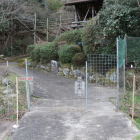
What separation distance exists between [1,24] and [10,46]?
3.11 meters

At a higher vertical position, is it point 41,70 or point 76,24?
point 76,24

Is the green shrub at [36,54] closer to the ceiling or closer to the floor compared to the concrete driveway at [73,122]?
closer to the ceiling

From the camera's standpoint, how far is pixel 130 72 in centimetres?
888

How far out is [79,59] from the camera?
11.0 m

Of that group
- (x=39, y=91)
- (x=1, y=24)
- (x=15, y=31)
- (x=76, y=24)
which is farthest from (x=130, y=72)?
(x=15, y=31)

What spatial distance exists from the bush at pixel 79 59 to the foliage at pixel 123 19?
2.11m

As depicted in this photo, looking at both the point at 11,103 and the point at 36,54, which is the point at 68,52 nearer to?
the point at 36,54

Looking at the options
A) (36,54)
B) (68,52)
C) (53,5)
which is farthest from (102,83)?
(53,5)

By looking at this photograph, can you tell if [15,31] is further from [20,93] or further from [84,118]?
[84,118]

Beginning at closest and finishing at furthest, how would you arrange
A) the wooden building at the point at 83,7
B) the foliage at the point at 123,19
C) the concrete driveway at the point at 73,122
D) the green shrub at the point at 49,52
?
the concrete driveway at the point at 73,122 → the foliage at the point at 123,19 → the green shrub at the point at 49,52 → the wooden building at the point at 83,7

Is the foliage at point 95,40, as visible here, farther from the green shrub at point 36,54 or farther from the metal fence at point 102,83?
the green shrub at point 36,54

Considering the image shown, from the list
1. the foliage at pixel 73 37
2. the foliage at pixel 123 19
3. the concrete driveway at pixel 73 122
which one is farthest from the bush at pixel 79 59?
the concrete driveway at pixel 73 122

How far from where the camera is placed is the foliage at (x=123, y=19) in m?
9.34

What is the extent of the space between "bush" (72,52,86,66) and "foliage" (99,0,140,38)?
6.93 feet
